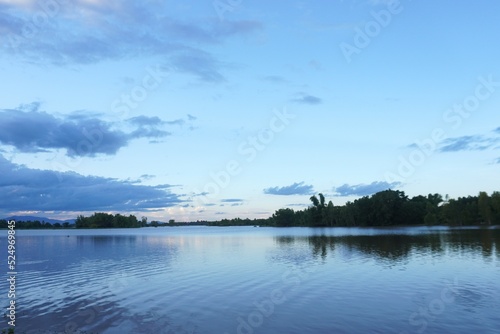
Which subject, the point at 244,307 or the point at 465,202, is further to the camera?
the point at 465,202

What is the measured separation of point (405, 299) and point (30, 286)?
35.2 metres

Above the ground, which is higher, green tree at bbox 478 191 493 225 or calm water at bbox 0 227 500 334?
green tree at bbox 478 191 493 225

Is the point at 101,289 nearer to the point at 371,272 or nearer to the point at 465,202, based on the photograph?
the point at 371,272

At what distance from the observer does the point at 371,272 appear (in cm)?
4316

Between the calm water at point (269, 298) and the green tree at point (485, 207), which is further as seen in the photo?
the green tree at point (485, 207)

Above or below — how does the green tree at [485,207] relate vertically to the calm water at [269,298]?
above

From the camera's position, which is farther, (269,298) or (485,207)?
(485,207)

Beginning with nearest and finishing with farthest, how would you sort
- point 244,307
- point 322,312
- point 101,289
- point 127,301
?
1. point 322,312
2. point 244,307
3. point 127,301
4. point 101,289

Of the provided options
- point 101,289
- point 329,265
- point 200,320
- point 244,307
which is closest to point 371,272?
point 329,265

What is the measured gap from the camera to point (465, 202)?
620ft

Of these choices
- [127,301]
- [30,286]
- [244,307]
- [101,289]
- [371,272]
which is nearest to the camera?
[244,307]

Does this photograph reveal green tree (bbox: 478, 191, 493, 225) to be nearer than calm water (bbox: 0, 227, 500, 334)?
No

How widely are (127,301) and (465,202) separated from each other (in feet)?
637

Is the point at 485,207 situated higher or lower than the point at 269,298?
higher
